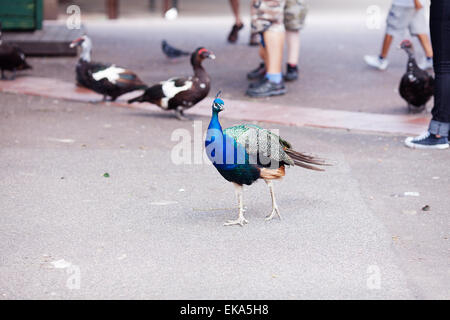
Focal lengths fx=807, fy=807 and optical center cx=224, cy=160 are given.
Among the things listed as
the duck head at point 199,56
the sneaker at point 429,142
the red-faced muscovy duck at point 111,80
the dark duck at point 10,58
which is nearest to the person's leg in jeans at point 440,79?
the sneaker at point 429,142

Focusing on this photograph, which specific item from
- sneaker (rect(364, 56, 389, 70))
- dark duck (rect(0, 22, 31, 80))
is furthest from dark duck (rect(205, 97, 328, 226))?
sneaker (rect(364, 56, 389, 70))

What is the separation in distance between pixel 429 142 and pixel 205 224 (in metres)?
2.86

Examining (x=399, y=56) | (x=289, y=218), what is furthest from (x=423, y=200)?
(x=399, y=56)

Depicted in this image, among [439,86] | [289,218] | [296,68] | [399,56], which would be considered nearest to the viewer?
[289,218]

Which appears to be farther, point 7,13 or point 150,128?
point 7,13

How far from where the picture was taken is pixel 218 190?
608 centimetres

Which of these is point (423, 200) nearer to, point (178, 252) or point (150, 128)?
point (178, 252)

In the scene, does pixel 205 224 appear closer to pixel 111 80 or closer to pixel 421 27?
pixel 111 80

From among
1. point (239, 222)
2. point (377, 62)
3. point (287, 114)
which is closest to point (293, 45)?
point (377, 62)

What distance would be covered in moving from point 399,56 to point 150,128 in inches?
217

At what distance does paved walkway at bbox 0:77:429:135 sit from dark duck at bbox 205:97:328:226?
10.4 feet

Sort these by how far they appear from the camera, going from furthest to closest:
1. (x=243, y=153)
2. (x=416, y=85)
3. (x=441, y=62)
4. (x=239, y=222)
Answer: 1. (x=416, y=85)
2. (x=441, y=62)
3. (x=239, y=222)
4. (x=243, y=153)

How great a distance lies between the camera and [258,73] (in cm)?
1063

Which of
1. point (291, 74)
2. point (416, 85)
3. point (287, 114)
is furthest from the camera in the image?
point (291, 74)
